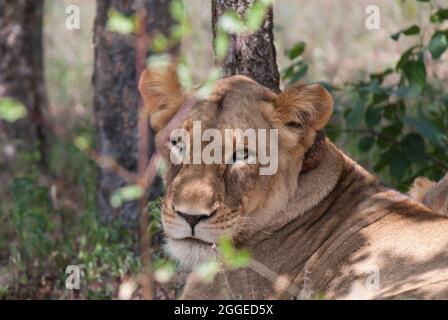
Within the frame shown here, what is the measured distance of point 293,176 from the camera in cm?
446

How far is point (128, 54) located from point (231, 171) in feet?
8.09

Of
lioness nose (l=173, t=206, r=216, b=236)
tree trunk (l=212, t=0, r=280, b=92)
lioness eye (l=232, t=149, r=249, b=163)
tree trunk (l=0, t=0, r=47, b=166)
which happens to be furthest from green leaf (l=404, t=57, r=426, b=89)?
tree trunk (l=0, t=0, r=47, b=166)

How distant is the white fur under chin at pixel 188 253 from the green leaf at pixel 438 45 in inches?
83.6

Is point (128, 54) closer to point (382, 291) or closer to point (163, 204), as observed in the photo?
point (163, 204)

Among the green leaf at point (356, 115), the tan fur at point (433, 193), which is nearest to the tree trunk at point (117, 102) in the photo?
the green leaf at point (356, 115)

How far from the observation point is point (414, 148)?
6500mm

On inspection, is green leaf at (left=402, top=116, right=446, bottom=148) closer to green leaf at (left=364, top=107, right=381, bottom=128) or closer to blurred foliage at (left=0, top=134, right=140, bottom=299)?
green leaf at (left=364, top=107, right=381, bottom=128)

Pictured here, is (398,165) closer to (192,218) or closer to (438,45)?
(438,45)

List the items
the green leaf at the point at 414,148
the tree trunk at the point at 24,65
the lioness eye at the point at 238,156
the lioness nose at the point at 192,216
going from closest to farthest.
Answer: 1. the lioness nose at the point at 192,216
2. the lioness eye at the point at 238,156
3. the green leaf at the point at 414,148
4. the tree trunk at the point at 24,65

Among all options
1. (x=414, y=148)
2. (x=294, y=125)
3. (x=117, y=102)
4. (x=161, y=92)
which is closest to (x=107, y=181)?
(x=117, y=102)

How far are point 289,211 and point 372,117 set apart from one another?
2179mm

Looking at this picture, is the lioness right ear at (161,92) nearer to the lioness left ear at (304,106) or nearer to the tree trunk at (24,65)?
the lioness left ear at (304,106)

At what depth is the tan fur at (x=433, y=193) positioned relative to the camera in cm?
499
